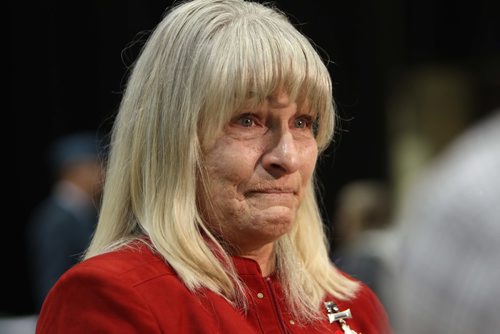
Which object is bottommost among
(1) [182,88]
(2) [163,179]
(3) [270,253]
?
(3) [270,253]

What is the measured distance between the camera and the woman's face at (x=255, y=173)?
6.82 ft

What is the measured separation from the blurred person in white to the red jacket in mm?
1045

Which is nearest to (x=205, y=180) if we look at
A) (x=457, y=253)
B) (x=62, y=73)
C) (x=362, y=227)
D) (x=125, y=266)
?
(x=125, y=266)

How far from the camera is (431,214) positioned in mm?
830

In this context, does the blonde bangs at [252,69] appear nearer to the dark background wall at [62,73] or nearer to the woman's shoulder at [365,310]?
the woman's shoulder at [365,310]

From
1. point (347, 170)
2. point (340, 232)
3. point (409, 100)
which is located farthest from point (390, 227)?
point (409, 100)

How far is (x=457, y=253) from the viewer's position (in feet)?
2.64

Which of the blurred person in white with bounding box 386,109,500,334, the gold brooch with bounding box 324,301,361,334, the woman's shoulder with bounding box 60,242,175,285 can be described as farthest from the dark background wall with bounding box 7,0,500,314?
the blurred person in white with bounding box 386,109,500,334

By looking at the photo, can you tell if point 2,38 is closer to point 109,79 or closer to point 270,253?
point 109,79

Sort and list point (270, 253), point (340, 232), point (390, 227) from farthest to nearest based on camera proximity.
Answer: point (340, 232), point (390, 227), point (270, 253)

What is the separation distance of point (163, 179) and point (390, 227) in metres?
4.04

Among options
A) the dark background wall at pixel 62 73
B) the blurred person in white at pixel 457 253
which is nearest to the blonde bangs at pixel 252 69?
the blurred person in white at pixel 457 253

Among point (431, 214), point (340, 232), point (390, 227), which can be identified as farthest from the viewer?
point (340, 232)

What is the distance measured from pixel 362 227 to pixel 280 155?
409 centimetres
